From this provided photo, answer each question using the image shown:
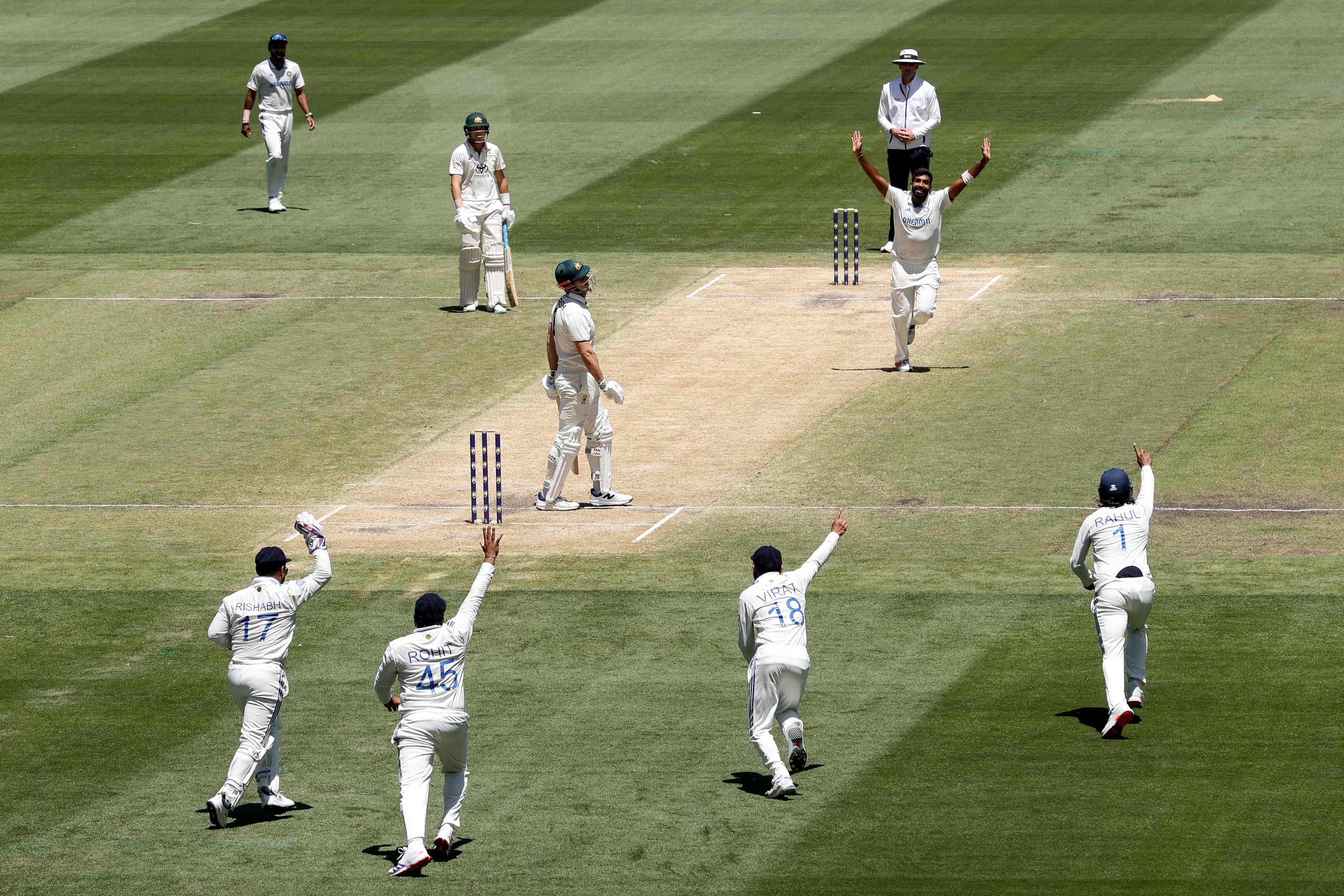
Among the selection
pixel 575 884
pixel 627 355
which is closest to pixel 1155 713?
pixel 575 884

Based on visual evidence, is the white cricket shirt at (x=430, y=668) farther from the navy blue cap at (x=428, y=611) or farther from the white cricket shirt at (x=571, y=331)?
the white cricket shirt at (x=571, y=331)

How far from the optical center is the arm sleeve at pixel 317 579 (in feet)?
47.0

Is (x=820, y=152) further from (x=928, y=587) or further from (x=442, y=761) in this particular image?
(x=442, y=761)

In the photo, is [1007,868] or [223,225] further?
[223,225]

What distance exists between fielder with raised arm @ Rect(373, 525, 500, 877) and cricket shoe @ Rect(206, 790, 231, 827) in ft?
3.88

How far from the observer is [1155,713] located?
15.6 metres

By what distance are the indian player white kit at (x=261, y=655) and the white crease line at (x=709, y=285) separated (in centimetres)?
1542

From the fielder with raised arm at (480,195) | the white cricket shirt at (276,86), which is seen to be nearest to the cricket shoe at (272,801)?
the fielder with raised arm at (480,195)

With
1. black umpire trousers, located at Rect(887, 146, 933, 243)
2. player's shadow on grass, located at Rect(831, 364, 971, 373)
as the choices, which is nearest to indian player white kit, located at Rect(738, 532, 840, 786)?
player's shadow on grass, located at Rect(831, 364, 971, 373)

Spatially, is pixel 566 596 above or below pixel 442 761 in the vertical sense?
below

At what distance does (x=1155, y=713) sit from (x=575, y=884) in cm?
489

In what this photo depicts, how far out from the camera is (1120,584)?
50.4 ft

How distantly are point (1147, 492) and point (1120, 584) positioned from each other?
0.87 meters

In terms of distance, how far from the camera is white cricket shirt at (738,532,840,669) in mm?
14258
